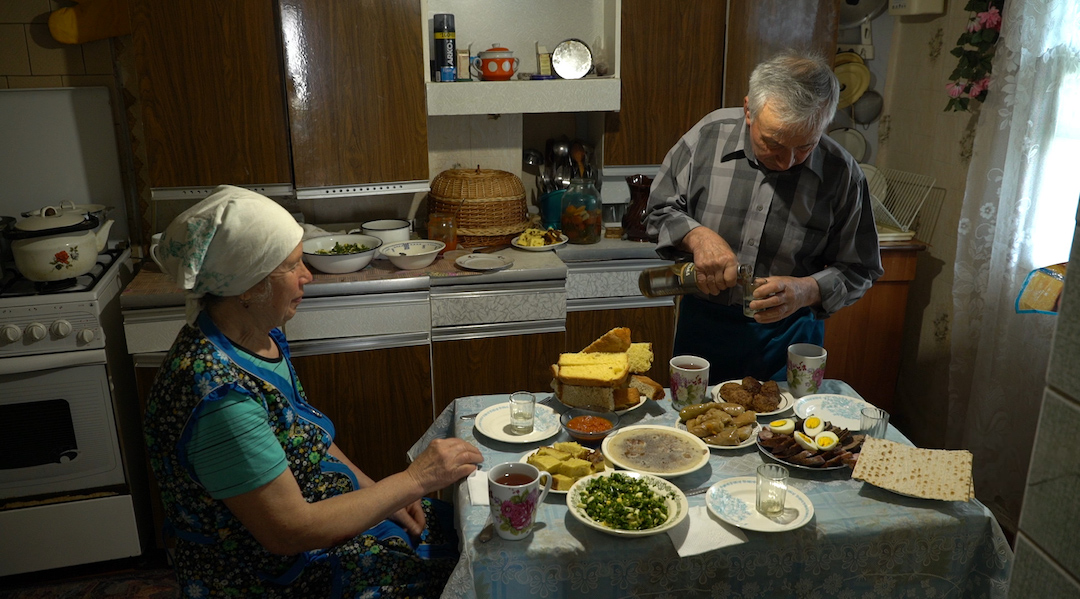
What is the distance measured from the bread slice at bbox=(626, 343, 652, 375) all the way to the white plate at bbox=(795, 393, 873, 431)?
0.38 meters

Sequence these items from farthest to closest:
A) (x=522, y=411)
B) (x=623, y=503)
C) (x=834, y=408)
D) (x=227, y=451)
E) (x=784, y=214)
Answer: (x=784, y=214) < (x=834, y=408) < (x=522, y=411) < (x=623, y=503) < (x=227, y=451)

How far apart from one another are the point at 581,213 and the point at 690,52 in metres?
0.82

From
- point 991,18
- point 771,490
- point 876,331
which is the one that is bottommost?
point 876,331

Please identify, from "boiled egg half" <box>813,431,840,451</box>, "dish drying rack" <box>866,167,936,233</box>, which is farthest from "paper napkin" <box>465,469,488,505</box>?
"dish drying rack" <box>866,167,936,233</box>

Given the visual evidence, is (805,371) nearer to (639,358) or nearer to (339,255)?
(639,358)

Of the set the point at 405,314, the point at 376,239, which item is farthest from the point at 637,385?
the point at 376,239

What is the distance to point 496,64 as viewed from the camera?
125 inches

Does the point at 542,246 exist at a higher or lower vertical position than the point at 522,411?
higher

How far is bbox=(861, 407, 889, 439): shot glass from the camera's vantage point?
1.72 metres

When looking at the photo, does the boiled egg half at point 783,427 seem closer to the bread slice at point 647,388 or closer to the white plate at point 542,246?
the bread slice at point 647,388

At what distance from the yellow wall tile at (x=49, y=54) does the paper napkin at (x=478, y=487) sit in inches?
97.2

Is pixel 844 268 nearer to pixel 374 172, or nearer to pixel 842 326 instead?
pixel 842 326

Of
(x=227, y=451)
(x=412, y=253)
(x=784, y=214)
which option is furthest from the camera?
(x=412, y=253)

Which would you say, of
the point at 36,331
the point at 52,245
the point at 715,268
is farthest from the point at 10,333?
the point at 715,268
